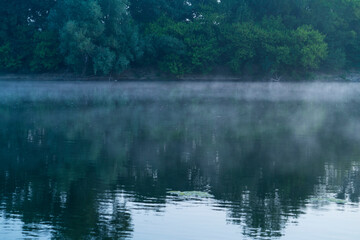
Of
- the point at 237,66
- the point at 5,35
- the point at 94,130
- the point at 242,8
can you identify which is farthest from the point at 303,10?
the point at 94,130

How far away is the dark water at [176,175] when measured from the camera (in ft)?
36.4

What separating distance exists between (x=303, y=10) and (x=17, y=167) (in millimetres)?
56176

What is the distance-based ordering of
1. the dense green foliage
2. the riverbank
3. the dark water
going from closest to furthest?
the dark water → the dense green foliage → the riverbank

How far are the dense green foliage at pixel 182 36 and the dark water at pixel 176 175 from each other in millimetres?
26829

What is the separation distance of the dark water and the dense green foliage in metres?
26.8

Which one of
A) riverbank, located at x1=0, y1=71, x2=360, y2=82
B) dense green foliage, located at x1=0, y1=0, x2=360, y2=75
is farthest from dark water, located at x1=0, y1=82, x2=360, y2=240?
riverbank, located at x1=0, y1=71, x2=360, y2=82

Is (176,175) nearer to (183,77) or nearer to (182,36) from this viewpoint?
(183,77)

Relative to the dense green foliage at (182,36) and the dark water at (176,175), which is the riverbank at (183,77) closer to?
the dense green foliage at (182,36)

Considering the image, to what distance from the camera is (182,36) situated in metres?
64.5

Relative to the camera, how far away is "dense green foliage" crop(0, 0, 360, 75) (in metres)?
58.0

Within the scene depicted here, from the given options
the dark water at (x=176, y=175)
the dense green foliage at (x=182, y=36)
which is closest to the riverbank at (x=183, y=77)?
the dense green foliage at (x=182, y=36)

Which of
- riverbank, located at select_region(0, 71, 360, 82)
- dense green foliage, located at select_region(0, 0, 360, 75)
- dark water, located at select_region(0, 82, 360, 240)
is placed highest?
dense green foliage, located at select_region(0, 0, 360, 75)

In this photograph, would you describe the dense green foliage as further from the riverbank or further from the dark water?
the dark water

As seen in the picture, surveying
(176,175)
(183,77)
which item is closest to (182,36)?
(183,77)
